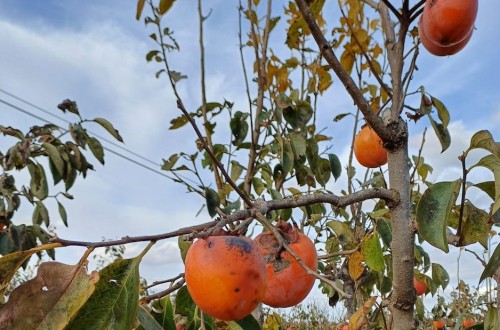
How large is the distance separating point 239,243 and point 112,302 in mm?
149

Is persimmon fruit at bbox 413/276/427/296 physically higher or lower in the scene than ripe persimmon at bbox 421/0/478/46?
lower

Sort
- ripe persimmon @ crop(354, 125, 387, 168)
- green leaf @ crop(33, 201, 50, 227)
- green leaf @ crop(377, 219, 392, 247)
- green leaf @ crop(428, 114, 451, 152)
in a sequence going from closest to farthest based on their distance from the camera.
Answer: green leaf @ crop(428, 114, 451, 152), green leaf @ crop(377, 219, 392, 247), ripe persimmon @ crop(354, 125, 387, 168), green leaf @ crop(33, 201, 50, 227)

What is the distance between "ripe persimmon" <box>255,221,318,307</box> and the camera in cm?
64

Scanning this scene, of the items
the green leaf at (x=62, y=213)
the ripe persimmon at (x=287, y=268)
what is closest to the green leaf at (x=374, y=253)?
the ripe persimmon at (x=287, y=268)

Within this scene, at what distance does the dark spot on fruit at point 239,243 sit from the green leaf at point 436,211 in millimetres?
280

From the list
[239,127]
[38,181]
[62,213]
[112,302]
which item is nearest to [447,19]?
[112,302]

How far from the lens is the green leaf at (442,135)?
3.18ft

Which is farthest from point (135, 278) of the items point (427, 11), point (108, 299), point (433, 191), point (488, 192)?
point (427, 11)

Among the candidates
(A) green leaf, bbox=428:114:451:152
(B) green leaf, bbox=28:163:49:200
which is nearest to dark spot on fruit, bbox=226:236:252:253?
(A) green leaf, bbox=428:114:451:152

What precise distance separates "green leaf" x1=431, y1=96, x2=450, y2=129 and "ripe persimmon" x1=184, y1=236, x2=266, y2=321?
59 cm

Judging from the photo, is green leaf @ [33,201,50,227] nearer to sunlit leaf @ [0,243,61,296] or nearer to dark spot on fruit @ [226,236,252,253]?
sunlit leaf @ [0,243,61,296]

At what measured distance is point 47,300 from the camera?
51 centimetres

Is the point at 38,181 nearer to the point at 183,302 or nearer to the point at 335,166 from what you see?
the point at 335,166

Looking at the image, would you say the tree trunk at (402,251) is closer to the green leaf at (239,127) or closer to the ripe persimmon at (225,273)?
the ripe persimmon at (225,273)
